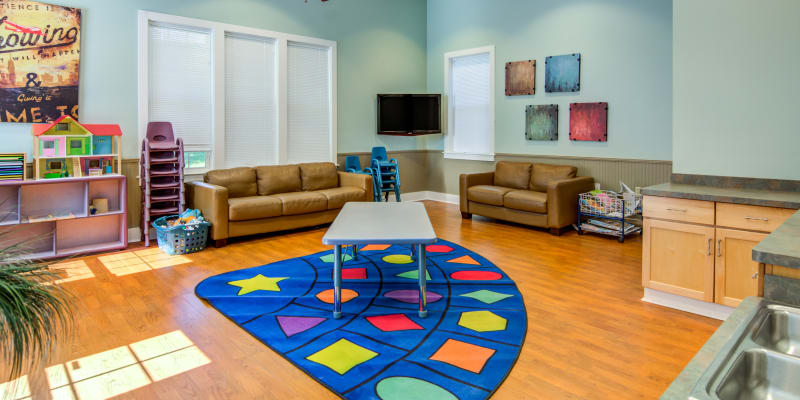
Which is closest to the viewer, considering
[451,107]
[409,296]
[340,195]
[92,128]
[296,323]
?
[296,323]

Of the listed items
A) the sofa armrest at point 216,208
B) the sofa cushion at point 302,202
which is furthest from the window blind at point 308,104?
the sofa armrest at point 216,208

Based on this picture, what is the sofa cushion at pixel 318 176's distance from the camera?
6355 millimetres

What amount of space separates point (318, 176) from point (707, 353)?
575cm

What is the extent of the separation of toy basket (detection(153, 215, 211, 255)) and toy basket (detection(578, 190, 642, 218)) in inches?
167

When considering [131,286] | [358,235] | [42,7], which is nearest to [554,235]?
[358,235]

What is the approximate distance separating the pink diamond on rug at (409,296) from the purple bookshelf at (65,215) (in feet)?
10.2

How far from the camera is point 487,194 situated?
6223 millimetres

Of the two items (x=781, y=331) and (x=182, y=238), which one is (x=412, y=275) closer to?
(x=182, y=238)

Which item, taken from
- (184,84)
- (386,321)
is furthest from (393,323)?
(184,84)

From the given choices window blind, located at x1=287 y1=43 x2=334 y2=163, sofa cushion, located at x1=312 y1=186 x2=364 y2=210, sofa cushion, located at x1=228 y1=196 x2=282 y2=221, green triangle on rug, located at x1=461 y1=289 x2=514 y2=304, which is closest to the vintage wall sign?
sofa cushion, located at x1=228 y1=196 x2=282 y2=221

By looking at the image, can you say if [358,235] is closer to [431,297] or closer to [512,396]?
[431,297]

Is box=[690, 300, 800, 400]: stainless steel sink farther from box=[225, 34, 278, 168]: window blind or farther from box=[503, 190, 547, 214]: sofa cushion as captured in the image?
box=[225, 34, 278, 168]: window blind

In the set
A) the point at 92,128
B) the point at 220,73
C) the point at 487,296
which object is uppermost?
the point at 220,73

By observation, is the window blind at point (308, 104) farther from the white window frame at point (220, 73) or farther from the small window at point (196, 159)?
the small window at point (196, 159)
